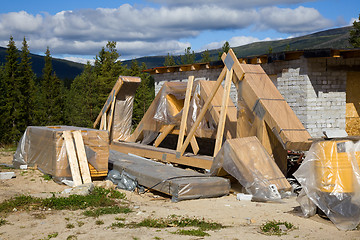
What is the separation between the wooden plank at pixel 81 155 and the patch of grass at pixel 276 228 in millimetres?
4348

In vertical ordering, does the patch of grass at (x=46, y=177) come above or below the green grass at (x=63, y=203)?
below

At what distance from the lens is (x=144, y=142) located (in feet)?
41.3

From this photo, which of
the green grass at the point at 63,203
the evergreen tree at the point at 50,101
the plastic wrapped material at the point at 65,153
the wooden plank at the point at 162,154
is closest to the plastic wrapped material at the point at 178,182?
the plastic wrapped material at the point at 65,153

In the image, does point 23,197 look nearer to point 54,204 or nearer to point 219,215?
point 54,204

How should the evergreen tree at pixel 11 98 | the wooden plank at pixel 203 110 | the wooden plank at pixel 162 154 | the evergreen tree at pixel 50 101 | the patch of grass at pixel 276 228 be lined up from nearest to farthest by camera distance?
the patch of grass at pixel 276 228 < the wooden plank at pixel 203 110 < the wooden plank at pixel 162 154 < the evergreen tree at pixel 11 98 < the evergreen tree at pixel 50 101

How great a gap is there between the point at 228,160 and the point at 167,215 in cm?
219

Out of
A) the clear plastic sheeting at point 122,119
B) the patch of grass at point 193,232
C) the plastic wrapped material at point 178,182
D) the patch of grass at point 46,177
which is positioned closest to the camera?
the patch of grass at point 193,232

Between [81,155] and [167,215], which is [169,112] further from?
[167,215]

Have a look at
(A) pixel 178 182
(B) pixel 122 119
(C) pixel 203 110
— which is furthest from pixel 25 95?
(A) pixel 178 182

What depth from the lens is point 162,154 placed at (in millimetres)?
10695

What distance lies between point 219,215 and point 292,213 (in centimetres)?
114

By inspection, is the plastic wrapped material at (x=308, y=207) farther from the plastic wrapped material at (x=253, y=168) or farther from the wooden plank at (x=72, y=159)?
the wooden plank at (x=72, y=159)

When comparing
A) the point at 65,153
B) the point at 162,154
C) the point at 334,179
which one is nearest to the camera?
the point at 334,179

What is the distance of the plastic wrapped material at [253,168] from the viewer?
743 centimetres
